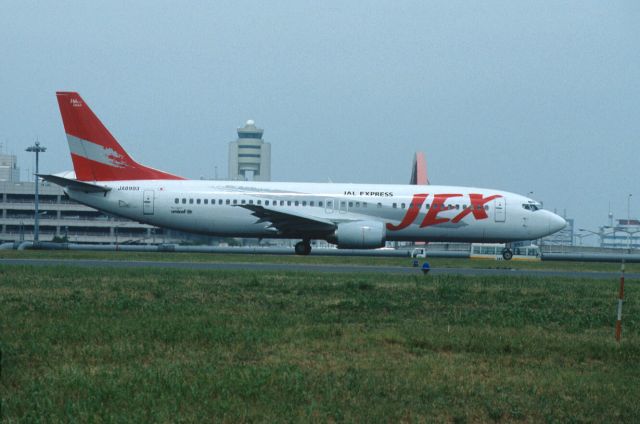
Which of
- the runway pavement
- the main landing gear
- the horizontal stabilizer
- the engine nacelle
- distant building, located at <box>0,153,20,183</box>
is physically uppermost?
distant building, located at <box>0,153,20,183</box>

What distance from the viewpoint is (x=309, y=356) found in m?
10.5

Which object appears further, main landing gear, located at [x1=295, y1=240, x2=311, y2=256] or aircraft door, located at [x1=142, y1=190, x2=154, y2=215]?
main landing gear, located at [x1=295, y1=240, x2=311, y2=256]

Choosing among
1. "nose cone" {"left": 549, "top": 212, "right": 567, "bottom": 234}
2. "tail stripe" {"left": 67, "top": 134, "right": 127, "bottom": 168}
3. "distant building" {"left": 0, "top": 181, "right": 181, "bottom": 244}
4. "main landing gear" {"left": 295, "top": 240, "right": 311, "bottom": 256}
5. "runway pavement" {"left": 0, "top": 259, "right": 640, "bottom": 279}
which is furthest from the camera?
"distant building" {"left": 0, "top": 181, "right": 181, "bottom": 244}

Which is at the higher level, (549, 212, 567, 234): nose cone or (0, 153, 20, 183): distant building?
(0, 153, 20, 183): distant building

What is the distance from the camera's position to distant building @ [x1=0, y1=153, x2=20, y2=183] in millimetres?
152375

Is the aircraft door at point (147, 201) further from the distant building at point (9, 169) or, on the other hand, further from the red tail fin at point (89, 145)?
the distant building at point (9, 169)

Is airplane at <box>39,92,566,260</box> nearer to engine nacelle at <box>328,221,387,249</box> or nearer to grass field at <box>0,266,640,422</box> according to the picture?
engine nacelle at <box>328,221,387,249</box>

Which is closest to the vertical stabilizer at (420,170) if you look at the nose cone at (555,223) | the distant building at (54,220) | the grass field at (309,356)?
the distant building at (54,220)

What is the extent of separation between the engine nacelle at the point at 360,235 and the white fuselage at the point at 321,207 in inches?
45.0

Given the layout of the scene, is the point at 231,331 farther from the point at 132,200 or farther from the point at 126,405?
the point at 132,200

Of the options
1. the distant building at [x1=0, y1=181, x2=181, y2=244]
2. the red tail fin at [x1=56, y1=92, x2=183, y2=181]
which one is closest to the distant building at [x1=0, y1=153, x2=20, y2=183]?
the distant building at [x1=0, y1=181, x2=181, y2=244]

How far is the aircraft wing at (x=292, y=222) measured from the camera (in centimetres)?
4056

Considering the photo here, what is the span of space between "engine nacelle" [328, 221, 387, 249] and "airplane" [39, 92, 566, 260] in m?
0.57

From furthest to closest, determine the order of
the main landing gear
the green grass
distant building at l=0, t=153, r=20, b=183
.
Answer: distant building at l=0, t=153, r=20, b=183 < the main landing gear < the green grass
